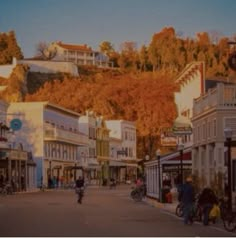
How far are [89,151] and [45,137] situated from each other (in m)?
23.6

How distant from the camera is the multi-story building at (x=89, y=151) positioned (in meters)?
111

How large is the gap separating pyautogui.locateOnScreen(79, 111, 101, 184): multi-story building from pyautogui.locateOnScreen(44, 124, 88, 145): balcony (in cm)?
455

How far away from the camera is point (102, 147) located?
121562 millimetres

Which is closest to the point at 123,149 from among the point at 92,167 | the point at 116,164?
the point at 116,164

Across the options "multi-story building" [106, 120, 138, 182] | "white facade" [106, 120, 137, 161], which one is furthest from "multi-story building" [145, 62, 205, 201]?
"white facade" [106, 120, 137, 161]

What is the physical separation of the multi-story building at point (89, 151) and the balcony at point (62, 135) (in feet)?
14.9

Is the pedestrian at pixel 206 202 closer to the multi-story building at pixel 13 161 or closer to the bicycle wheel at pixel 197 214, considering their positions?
the bicycle wheel at pixel 197 214

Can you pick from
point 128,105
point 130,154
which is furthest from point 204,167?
point 130,154

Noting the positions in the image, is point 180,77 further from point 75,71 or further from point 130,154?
point 75,71

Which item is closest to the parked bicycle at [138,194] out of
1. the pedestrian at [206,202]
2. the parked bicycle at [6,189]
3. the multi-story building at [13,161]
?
the parked bicycle at [6,189]

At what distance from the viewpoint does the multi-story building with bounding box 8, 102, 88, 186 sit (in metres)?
90.1

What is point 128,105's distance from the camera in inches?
4963

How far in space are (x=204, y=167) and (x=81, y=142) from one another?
6419 centimetres

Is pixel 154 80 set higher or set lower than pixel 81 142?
higher
